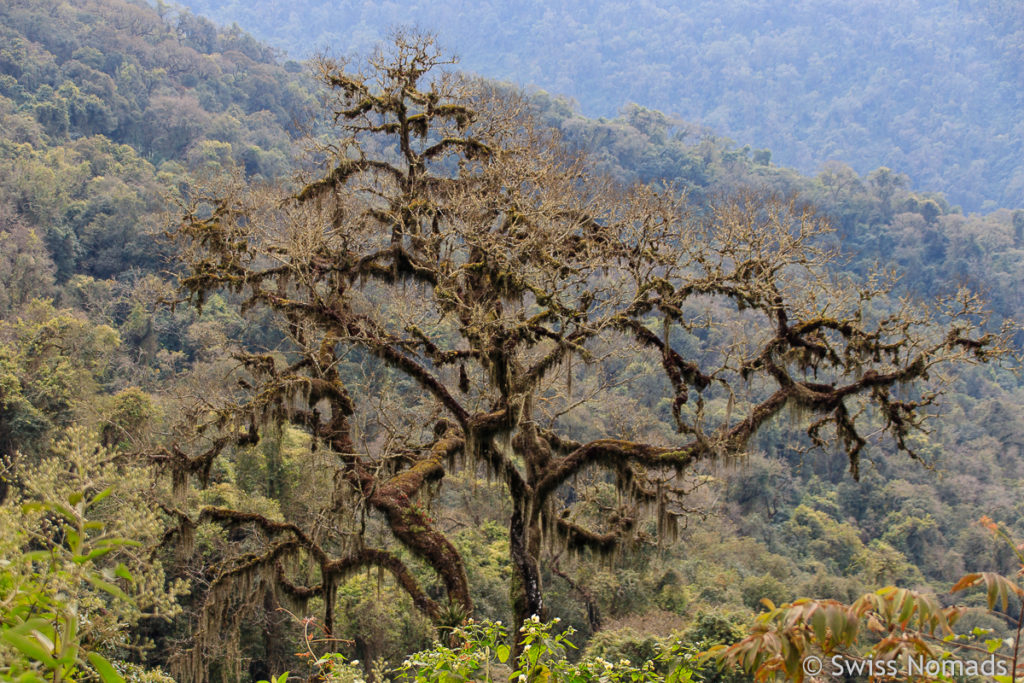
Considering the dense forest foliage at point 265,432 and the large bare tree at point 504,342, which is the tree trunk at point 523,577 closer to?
the large bare tree at point 504,342

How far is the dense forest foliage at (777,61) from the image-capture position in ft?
334

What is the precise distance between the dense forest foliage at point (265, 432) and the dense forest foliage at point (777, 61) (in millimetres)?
47837

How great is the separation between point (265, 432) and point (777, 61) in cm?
13126

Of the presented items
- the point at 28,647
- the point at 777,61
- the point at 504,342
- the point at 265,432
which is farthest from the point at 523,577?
the point at 777,61

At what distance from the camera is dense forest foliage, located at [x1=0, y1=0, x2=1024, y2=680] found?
26.7 feet

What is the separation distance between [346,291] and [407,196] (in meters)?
1.35

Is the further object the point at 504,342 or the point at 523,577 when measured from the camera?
the point at 523,577

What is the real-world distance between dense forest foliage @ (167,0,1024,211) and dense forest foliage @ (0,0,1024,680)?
4784 centimetres

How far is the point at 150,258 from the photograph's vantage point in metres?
32.9

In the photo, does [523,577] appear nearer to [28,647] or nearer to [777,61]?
[28,647]

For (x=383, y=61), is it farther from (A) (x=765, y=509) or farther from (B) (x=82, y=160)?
(B) (x=82, y=160)

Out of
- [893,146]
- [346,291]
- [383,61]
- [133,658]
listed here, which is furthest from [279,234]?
[893,146]

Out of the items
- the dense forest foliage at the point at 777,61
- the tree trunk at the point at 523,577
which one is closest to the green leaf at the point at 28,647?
the tree trunk at the point at 523,577

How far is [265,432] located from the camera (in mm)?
8672
